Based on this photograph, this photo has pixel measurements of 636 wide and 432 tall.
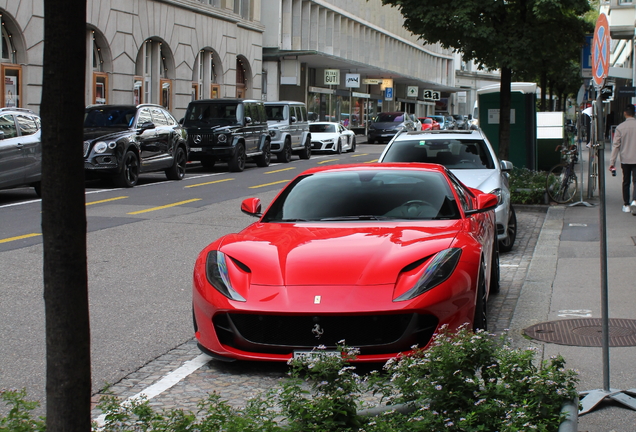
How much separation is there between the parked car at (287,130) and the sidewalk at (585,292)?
17.0 meters

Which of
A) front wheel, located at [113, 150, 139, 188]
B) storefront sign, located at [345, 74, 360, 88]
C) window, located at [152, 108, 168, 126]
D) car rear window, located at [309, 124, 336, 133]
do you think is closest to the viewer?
front wheel, located at [113, 150, 139, 188]

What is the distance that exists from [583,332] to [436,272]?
167 cm

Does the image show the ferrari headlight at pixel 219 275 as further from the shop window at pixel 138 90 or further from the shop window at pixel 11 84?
the shop window at pixel 138 90

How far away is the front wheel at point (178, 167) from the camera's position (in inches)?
891

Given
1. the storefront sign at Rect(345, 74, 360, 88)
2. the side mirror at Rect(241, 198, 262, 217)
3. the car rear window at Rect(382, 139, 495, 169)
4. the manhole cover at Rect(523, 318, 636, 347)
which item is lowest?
the manhole cover at Rect(523, 318, 636, 347)

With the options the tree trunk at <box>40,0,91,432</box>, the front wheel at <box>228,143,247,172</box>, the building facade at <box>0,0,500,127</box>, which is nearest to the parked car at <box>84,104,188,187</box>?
the front wheel at <box>228,143,247,172</box>

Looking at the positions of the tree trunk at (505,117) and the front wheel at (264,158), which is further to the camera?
the front wheel at (264,158)

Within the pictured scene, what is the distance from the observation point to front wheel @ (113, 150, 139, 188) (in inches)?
787

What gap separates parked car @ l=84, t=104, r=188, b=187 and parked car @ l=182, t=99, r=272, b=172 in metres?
2.36

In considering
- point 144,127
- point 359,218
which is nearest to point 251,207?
point 359,218

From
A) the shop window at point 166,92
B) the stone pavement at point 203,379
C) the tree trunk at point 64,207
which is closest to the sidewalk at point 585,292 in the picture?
the stone pavement at point 203,379

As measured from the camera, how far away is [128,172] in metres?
20.3

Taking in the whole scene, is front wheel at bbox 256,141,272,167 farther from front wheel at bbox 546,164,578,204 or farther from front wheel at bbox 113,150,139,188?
front wheel at bbox 546,164,578,204

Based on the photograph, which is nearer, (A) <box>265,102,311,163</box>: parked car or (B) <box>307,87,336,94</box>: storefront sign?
(A) <box>265,102,311,163</box>: parked car
